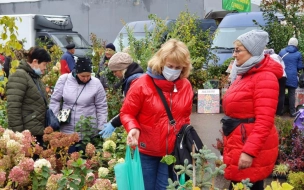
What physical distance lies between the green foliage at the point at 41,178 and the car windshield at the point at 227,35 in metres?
9.50

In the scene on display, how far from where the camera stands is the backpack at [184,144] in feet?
11.3

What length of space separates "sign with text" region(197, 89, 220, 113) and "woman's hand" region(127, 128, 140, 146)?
6.99m

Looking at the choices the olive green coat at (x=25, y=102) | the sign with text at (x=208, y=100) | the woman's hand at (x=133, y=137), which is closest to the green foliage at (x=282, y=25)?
the sign with text at (x=208, y=100)

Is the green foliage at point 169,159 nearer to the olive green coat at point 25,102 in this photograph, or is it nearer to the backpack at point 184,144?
the backpack at point 184,144

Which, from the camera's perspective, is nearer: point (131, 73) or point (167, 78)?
point (167, 78)

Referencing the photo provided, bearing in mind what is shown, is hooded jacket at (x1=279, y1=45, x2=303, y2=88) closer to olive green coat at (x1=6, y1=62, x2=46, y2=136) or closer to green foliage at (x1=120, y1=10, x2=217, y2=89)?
green foliage at (x1=120, y1=10, x2=217, y2=89)

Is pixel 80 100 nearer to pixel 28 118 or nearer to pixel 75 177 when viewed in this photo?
pixel 28 118

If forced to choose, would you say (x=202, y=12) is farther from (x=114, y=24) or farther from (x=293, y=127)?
(x=293, y=127)

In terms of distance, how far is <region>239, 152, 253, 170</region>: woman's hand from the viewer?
3.28 metres

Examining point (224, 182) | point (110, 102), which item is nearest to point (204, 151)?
point (224, 182)

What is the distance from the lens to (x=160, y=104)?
3.49m

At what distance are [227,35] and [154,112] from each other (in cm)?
930

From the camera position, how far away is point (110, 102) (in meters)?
6.70

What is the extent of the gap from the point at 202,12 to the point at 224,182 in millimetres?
15770
